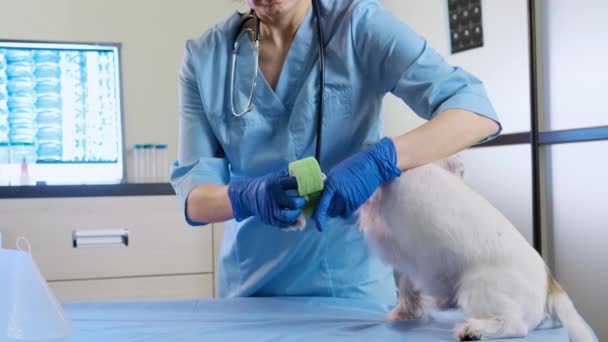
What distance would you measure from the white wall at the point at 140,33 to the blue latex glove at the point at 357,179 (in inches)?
74.2

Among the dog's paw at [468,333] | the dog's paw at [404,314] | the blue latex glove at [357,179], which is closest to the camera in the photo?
the dog's paw at [468,333]

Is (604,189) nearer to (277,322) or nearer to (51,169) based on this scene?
(277,322)

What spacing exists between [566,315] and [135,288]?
1.65 meters

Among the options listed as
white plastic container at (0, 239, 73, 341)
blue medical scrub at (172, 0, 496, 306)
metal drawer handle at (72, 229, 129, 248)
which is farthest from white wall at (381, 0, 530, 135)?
white plastic container at (0, 239, 73, 341)

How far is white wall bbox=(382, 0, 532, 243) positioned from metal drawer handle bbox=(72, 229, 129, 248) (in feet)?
3.89

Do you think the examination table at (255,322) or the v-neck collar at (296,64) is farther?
the v-neck collar at (296,64)

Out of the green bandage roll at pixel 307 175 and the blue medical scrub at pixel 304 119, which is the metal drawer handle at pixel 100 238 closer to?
the blue medical scrub at pixel 304 119

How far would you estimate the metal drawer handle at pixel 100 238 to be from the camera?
2.21 m

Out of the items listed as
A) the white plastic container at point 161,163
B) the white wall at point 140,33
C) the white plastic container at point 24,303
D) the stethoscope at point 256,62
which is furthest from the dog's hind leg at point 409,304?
the white wall at point 140,33

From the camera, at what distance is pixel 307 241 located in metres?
1.30

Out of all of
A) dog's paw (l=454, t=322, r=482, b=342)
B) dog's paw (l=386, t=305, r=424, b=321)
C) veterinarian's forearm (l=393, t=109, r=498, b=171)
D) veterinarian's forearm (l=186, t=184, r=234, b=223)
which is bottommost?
dog's paw (l=386, t=305, r=424, b=321)

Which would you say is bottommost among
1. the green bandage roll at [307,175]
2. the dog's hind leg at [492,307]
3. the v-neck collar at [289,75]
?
the dog's hind leg at [492,307]

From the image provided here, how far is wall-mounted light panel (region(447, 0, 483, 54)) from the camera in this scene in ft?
7.09

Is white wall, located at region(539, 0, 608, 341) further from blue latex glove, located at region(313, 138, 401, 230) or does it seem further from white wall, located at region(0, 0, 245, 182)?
white wall, located at region(0, 0, 245, 182)
